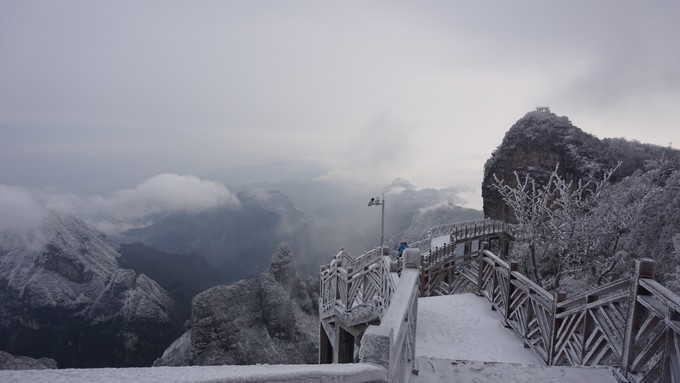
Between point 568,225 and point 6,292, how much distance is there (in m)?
91.5

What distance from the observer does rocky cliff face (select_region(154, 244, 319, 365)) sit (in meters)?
39.2

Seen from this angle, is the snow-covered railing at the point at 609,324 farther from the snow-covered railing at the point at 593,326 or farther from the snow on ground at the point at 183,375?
the snow on ground at the point at 183,375

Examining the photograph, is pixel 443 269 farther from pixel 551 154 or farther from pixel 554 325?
pixel 551 154

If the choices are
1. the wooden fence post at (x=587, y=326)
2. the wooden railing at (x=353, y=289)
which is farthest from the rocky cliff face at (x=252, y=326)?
the wooden fence post at (x=587, y=326)

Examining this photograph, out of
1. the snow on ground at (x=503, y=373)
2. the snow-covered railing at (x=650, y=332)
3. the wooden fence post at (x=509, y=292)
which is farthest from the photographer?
the wooden fence post at (x=509, y=292)

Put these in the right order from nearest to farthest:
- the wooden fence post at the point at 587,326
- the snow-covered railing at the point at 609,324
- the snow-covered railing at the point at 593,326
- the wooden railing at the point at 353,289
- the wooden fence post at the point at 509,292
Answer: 1. the snow-covered railing at the point at 609,324
2. the snow-covered railing at the point at 593,326
3. the wooden fence post at the point at 587,326
4. the wooden fence post at the point at 509,292
5. the wooden railing at the point at 353,289

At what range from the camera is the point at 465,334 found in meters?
8.11

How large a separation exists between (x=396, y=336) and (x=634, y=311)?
342cm

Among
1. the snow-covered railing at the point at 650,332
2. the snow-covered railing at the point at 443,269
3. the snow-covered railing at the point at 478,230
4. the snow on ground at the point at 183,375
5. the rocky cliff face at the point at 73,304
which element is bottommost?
the rocky cliff face at the point at 73,304

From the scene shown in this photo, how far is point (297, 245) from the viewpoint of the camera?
113812 millimetres

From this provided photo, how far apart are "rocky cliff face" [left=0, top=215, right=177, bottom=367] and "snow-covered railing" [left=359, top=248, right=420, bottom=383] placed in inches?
2408

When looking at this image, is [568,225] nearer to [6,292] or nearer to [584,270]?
[584,270]

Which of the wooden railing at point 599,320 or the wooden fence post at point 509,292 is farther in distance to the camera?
the wooden fence post at point 509,292

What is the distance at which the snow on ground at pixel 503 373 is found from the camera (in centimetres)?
486
